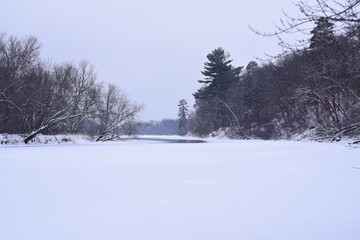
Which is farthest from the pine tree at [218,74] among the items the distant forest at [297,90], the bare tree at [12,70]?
the bare tree at [12,70]

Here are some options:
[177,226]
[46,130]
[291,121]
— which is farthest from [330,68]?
[291,121]

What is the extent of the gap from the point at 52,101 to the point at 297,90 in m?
32.2

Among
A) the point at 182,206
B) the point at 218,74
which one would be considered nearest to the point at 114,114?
the point at 218,74

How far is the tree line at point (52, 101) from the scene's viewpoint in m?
30.7

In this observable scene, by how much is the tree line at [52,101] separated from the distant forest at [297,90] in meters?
15.8

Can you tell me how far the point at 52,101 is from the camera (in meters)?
33.1

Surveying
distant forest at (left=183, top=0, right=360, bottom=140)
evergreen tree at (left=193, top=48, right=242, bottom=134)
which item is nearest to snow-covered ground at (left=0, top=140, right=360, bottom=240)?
distant forest at (left=183, top=0, right=360, bottom=140)

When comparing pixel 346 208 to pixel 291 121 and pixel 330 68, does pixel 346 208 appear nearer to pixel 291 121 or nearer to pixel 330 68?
pixel 330 68

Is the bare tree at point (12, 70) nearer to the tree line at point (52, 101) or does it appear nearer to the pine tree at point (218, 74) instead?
the tree line at point (52, 101)

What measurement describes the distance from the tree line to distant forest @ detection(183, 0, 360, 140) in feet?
51.9

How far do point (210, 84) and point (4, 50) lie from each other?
35.7 m

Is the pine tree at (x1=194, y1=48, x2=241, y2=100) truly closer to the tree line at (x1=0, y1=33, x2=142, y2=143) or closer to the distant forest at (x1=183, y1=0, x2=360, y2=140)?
the distant forest at (x1=183, y1=0, x2=360, y2=140)

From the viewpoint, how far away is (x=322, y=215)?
182 inches

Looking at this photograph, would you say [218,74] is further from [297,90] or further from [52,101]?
[297,90]
